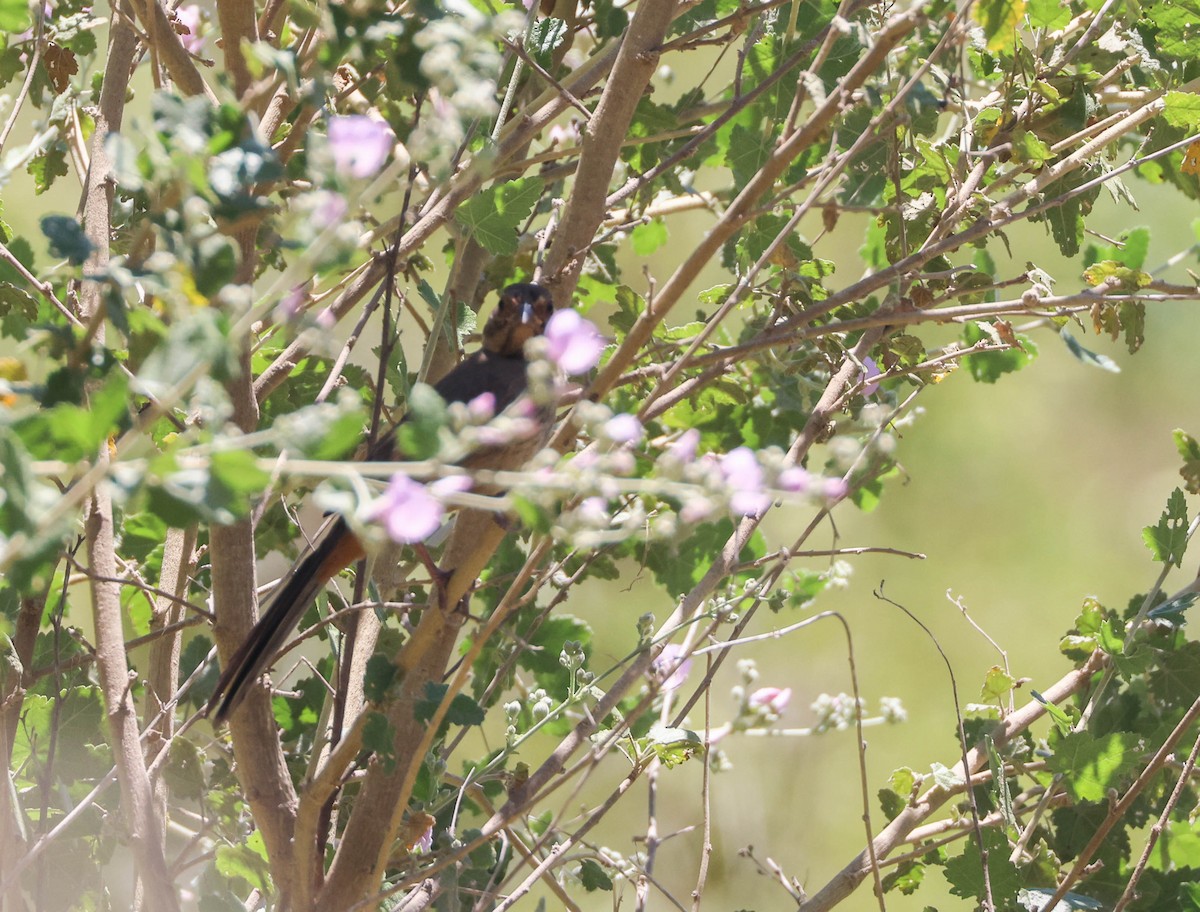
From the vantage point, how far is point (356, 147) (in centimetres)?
105

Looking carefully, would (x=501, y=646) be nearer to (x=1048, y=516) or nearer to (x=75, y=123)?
(x=75, y=123)

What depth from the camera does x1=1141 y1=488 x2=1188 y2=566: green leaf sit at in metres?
2.13

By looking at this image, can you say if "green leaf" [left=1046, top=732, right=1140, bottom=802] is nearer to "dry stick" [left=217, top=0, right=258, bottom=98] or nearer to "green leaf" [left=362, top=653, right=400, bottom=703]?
"green leaf" [left=362, top=653, right=400, bottom=703]

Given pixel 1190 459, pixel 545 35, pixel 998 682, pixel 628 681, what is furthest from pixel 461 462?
pixel 1190 459

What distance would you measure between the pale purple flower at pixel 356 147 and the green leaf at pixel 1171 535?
159 centimetres

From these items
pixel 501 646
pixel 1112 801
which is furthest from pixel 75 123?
pixel 1112 801

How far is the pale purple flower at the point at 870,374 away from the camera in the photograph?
2.13 meters

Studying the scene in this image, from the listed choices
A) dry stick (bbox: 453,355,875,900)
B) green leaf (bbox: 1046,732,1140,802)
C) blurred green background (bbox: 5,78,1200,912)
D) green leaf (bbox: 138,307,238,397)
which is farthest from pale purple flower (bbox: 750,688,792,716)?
blurred green background (bbox: 5,78,1200,912)

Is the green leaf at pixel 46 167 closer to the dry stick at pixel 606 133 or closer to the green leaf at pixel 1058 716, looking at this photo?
the dry stick at pixel 606 133

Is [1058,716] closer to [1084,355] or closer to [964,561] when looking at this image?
[1084,355]

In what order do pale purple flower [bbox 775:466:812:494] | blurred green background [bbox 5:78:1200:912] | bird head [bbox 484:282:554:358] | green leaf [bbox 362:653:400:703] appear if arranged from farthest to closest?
blurred green background [bbox 5:78:1200:912] → bird head [bbox 484:282:554:358] → green leaf [bbox 362:653:400:703] → pale purple flower [bbox 775:466:812:494]

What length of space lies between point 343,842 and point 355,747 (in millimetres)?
222

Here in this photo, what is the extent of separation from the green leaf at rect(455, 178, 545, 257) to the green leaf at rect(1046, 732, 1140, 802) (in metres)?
1.25

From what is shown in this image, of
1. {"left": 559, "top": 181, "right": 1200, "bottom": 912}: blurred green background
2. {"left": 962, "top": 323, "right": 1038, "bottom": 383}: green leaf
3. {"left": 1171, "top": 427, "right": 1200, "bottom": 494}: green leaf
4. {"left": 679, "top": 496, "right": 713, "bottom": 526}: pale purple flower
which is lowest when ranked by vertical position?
{"left": 559, "top": 181, "right": 1200, "bottom": 912}: blurred green background
